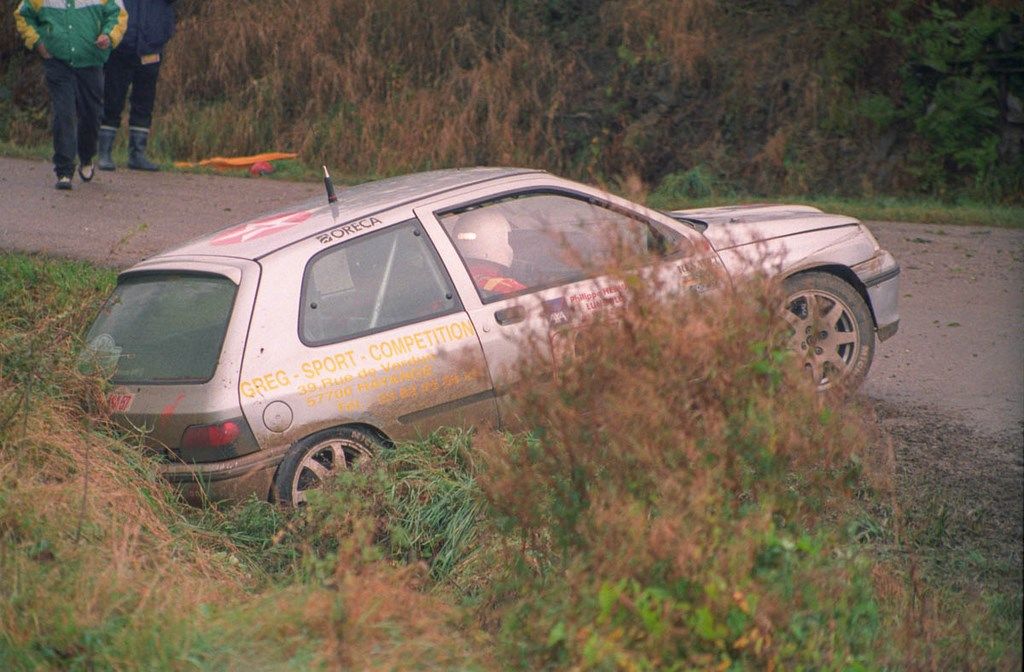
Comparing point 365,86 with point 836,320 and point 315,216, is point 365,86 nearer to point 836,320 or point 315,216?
point 315,216

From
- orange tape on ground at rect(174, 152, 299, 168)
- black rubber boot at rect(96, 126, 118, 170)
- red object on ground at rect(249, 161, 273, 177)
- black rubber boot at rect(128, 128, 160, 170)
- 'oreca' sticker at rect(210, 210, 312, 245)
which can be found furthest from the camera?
orange tape on ground at rect(174, 152, 299, 168)

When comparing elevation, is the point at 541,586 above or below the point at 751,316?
below

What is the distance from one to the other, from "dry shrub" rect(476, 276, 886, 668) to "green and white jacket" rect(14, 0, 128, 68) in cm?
936

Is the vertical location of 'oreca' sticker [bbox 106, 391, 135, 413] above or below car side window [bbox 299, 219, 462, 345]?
below

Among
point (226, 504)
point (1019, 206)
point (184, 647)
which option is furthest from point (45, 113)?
point (184, 647)

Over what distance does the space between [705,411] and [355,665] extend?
146 cm

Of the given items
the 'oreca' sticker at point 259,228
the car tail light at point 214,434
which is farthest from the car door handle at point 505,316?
the car tail light at point 214,434

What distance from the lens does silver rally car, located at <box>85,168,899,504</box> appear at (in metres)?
5.82

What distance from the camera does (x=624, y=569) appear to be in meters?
4.09

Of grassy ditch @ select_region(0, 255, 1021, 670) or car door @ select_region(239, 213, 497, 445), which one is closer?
grassy ditch @ select_region(0, 255, 1021, 670)

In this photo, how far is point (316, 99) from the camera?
18031 millimetres

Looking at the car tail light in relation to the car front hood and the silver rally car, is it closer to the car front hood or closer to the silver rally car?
the silver rally car

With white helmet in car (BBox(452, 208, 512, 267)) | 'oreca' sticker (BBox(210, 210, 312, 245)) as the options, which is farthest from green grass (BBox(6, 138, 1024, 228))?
'oreca' sticker (BBox(210, 210, 312, 245))

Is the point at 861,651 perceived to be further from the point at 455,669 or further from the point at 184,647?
the point at 184,647
